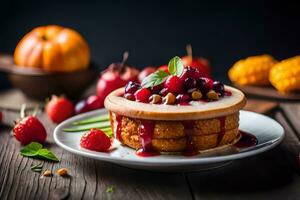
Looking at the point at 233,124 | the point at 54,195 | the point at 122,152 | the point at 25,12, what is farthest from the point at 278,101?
the point at 25,12

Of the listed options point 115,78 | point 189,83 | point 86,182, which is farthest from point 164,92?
point 115,78

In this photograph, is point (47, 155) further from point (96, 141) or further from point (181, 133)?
point (181, 133)

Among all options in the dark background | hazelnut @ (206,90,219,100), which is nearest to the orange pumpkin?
the dark background

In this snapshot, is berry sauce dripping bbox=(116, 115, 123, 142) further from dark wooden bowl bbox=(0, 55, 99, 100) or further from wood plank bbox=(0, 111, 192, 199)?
dark wooden bowl bbox=(0, 55, 99, 100)

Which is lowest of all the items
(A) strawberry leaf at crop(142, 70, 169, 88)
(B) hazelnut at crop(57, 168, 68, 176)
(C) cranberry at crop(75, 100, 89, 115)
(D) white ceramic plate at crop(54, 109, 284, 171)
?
(C) cranberry at crop(75, 100, 89, 115)

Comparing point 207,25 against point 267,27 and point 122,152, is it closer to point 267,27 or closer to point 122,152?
point 267,27

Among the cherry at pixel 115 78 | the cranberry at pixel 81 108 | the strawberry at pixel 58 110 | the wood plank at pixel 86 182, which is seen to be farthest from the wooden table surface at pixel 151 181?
the cherry at pixel 115 78
